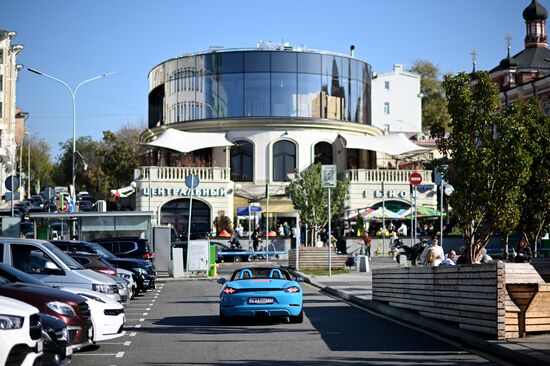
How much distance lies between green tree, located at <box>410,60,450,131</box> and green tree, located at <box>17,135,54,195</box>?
2107 inches

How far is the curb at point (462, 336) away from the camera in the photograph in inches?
517

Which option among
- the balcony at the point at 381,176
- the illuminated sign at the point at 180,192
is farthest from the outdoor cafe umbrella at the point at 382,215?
the illuminated sign at the point at 180,192


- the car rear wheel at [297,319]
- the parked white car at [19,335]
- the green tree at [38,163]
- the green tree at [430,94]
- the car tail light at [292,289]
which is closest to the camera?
the parked white car at [19,335]

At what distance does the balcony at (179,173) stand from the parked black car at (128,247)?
97.4 ft

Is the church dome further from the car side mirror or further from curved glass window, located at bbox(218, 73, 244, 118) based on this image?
the car side mirror

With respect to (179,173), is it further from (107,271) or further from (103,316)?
(103,316)

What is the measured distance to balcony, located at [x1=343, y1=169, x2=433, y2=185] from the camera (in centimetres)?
6981

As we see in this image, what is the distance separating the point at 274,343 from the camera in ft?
53.5

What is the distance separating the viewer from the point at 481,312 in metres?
15.7

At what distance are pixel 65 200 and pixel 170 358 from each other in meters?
41.1

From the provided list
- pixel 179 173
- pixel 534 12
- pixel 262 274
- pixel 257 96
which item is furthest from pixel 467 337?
pixel 534 12

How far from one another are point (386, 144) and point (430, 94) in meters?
49.0

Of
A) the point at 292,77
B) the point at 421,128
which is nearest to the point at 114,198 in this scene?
the point at 292,77

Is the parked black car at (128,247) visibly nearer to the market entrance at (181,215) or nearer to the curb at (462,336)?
the curb at (462,336)
